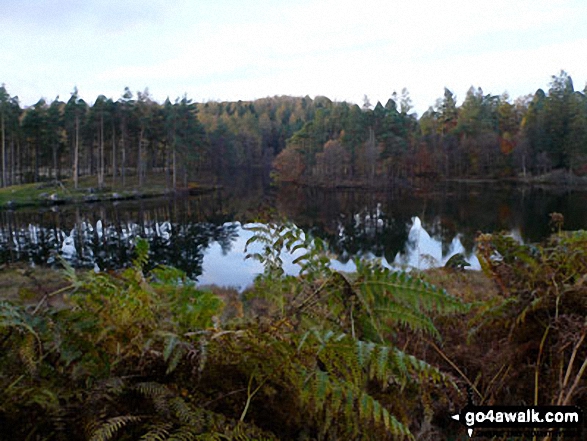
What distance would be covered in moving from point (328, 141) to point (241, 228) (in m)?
48.6

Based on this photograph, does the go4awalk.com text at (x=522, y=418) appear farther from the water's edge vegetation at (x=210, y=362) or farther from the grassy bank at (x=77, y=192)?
the grassy bank at (x=77, y=192)

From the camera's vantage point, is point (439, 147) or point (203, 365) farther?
point (439, 147)

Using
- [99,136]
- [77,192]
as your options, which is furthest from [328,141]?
[77,192]

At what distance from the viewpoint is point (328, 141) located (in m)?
75.0

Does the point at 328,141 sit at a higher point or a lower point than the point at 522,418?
higher

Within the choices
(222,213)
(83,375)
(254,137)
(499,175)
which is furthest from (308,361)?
(254,137)

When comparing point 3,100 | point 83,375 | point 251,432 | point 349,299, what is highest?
point 3,100

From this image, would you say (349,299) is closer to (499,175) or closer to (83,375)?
(83,375)

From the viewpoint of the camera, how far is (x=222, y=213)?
37812mm

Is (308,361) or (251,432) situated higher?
(308,361)

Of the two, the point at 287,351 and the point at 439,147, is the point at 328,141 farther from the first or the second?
the point at 287,351

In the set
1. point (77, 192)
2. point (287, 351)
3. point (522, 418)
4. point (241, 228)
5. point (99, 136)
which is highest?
point (99, 136)

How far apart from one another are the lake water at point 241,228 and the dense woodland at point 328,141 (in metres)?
15.4

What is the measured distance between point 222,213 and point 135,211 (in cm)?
875
